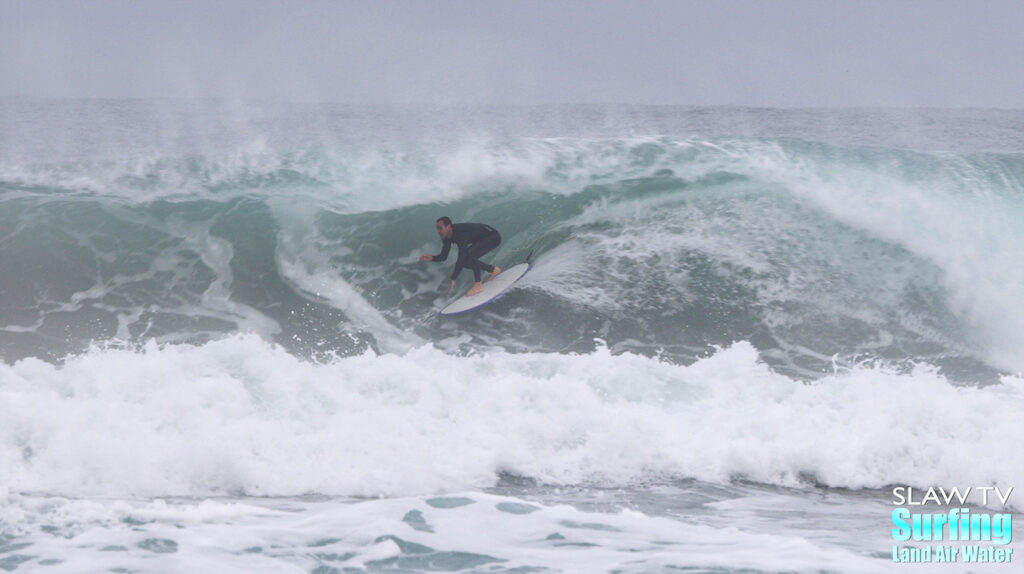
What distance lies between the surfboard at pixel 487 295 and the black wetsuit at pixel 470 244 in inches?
8.1

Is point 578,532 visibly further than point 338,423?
No

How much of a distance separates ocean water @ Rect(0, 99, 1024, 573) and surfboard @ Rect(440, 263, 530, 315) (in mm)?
168

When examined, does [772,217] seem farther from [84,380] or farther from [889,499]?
[84,380]

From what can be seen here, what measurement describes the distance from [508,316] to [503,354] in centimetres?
123

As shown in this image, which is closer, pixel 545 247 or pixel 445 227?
pixel 445 227

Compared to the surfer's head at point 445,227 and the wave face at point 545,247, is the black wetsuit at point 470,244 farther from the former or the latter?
the wave face at point 545,247

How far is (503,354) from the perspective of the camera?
10062 millimetres

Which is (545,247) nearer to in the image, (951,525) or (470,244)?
(470,244)

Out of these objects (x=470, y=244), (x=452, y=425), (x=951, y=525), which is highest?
(x=470, y=244)

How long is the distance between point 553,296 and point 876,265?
179 inches

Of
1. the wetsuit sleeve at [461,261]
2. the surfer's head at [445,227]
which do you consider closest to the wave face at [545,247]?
the wetsuit sleeve at [461,261]

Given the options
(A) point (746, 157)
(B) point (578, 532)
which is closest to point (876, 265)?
(A) point (746, 157)

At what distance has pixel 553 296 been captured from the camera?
38.2 feet

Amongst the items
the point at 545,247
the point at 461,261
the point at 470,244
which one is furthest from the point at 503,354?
the point at 545,247
